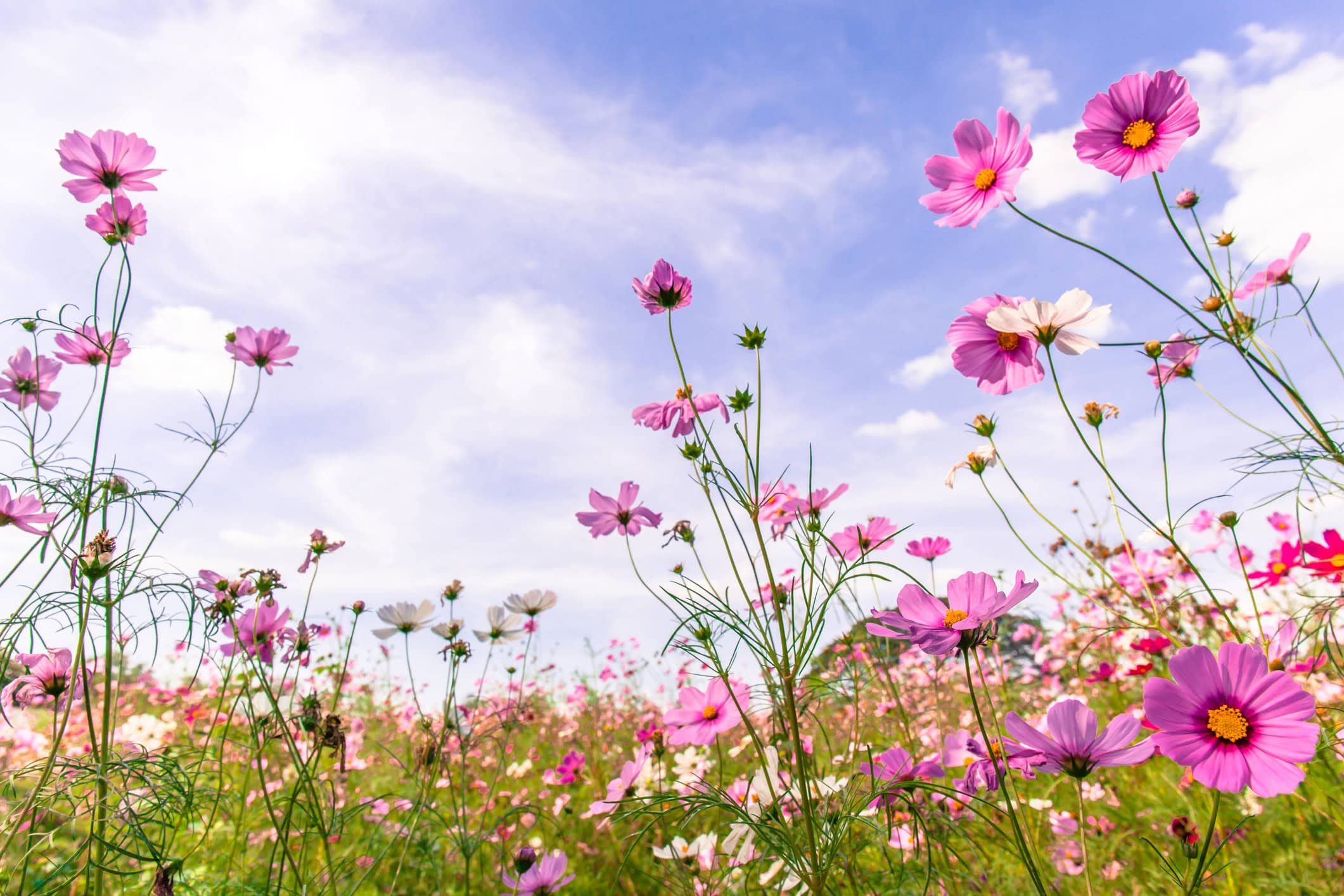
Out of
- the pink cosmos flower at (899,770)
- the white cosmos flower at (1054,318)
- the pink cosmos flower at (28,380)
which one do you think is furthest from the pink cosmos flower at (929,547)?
the pink cosmos flower at (28,380)

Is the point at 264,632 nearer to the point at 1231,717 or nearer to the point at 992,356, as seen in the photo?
the point at 992,356

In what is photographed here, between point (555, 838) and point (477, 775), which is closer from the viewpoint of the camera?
point (555, 838)

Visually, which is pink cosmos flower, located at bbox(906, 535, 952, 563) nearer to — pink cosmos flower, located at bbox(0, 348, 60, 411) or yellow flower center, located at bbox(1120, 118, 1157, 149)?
yellow flower center, located at bbox(1120, 118, 1157, 149)

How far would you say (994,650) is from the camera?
1609 mm

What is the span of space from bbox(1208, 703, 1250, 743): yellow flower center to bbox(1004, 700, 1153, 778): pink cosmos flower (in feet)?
0.24

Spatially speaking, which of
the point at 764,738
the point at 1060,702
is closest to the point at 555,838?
the point at 764,738

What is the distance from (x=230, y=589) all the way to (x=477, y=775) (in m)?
2.52

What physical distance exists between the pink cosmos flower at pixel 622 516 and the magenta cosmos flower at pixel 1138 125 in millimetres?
1002

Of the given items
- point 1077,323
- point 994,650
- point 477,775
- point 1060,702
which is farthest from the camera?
point 477,775

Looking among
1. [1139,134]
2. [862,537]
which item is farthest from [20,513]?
[1139,134]

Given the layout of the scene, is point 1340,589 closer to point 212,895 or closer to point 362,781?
point 212,895

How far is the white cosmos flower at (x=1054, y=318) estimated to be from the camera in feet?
3.21

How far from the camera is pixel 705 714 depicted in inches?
59.6

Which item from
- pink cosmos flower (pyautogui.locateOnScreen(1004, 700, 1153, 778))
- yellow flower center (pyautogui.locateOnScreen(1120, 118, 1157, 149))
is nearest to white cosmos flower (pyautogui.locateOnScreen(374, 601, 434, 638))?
pink cosmos flower (pyautogui.locateOnScreen(1004, 700, 1153, 778))
